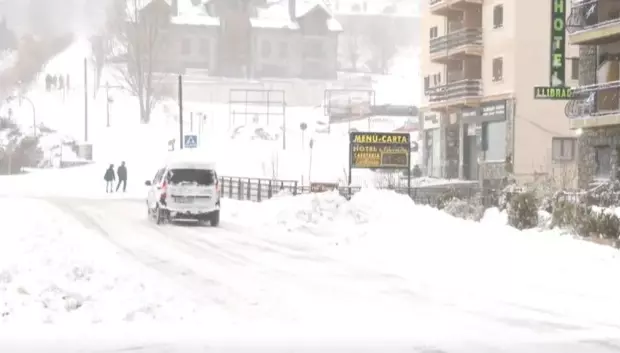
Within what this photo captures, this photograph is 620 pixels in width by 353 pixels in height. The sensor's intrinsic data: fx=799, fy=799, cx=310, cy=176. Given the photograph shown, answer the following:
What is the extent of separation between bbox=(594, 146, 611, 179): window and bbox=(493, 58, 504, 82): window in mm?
12277

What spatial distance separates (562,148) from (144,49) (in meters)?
48.2

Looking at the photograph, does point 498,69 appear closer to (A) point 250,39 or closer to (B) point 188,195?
(B) point 188,195

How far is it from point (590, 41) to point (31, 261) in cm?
2375

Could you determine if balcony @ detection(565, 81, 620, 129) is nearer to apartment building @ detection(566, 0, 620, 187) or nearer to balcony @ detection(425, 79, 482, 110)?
apartment building @ detection(566, 0, 620, 187)

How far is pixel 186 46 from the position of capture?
92.7m

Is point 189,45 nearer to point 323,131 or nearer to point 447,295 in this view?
point 323,131

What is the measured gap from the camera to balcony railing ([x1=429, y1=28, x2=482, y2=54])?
1751 inches

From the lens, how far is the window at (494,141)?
4162 cm

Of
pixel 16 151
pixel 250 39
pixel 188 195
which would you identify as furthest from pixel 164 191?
pixel 250 39

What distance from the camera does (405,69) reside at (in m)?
129

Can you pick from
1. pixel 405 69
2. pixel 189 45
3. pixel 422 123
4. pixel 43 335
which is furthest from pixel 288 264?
pixel 405 69

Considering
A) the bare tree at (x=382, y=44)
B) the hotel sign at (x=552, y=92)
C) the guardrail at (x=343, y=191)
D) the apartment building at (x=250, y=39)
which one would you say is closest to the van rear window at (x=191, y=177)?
the guardrail at (x=343, y=191)

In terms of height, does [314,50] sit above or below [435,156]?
above

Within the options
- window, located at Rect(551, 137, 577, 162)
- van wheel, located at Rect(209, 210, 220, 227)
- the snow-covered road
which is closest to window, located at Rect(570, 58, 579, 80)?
window, located at Rect(551, 137, 577, 162)
